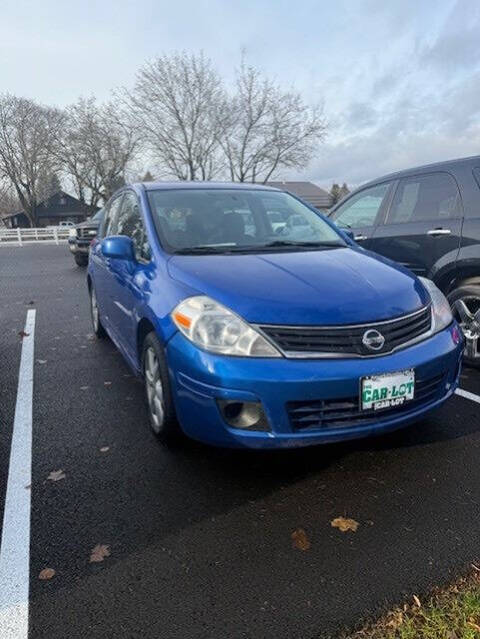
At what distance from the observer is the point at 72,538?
7.82 feet

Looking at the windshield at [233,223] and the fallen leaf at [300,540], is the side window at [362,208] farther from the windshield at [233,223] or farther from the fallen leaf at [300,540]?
the fallen leaf at [300,540]

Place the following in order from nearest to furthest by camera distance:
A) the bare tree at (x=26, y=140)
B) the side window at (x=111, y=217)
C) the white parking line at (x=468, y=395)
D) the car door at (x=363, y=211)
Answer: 1. the white parking line at (x=468, y=395)
2. the side window at (x=111, y=217)
3. the car door at (x=363, y=211)
4. the bare tree at (x=26, y=140)

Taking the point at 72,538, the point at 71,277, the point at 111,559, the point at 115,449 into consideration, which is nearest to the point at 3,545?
the point at 72,538

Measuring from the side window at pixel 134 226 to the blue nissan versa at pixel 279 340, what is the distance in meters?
0.04

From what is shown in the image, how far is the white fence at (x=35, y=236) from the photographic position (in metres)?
29.2

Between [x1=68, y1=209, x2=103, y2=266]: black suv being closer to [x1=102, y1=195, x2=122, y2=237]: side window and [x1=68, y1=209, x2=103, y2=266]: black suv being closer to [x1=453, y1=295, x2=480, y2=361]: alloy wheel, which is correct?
[x1=102, y1=195, x2=122, y2=237]: side window

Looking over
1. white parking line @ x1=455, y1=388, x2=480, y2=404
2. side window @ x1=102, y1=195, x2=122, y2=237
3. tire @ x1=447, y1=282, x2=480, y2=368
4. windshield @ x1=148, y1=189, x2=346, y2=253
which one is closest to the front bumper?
windshield @ x1=148, y1=189, x2=346, y2=253

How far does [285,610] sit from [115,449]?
164cm

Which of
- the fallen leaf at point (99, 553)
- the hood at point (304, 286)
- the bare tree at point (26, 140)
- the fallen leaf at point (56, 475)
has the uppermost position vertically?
the bare tree at point (26, 140)

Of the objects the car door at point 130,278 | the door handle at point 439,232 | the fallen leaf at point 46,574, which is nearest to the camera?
the fallen leaf at point 46,574

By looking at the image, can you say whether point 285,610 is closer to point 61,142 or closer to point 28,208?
point 61,142

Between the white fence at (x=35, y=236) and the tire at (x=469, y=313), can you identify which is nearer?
the tire at (x=469, y=313)

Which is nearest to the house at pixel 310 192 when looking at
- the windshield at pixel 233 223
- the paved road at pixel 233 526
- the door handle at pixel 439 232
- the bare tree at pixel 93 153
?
the bare tree at pixel 93 153

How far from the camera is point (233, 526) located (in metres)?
2.44
